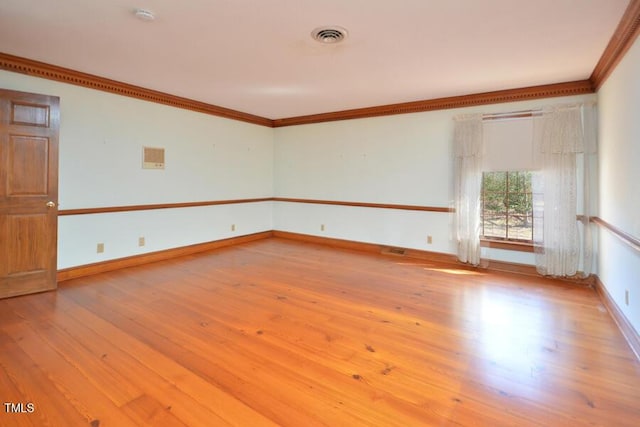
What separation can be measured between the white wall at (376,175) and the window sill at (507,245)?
0.07 metres

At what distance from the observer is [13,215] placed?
3.19 m

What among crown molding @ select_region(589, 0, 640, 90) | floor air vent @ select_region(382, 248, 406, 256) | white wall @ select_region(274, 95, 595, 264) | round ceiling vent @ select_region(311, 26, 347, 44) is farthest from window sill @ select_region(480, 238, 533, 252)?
round ceiling vent @ select_region(311, 26, 347, 44)

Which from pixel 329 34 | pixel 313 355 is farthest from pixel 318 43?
pixel 313 355

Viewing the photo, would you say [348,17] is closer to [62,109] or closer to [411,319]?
[411,319]

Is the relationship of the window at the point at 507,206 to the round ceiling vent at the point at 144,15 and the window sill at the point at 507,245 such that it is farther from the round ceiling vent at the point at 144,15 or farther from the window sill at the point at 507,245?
the round ceiling vent at the point at 144,15

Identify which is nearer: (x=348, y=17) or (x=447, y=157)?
(x=348, y=17)

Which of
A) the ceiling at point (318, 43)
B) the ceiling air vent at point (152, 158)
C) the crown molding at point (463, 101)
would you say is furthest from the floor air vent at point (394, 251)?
the ceiling air vent at point (152, 158)

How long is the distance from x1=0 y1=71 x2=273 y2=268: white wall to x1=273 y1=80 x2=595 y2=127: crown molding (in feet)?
5.43

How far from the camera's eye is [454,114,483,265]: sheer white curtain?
4.44 meters

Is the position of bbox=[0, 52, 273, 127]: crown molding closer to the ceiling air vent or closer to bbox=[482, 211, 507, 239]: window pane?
the ceiling air vent

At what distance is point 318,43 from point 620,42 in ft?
7.99

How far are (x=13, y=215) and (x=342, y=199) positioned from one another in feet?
14.1

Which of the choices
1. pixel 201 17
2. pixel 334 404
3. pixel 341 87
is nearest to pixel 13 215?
pixel 201 17

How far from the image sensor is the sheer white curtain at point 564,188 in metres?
3.81
